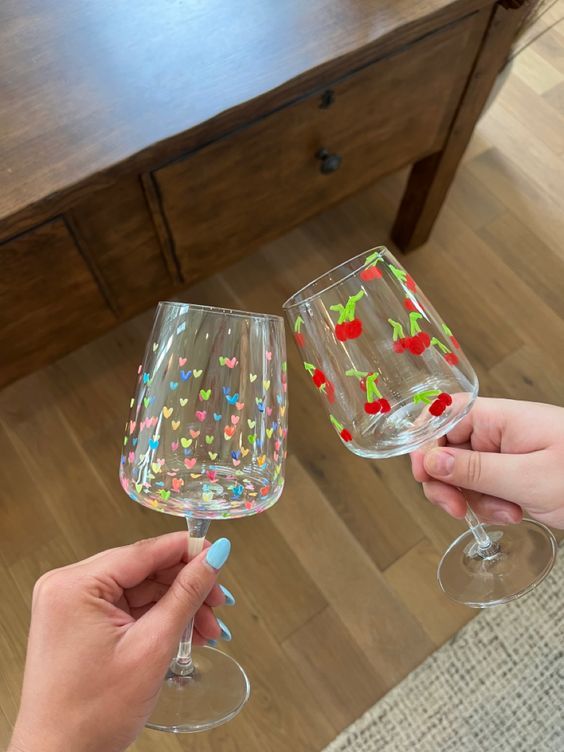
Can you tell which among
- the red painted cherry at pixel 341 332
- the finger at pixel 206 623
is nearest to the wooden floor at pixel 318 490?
the finger at pixel 206 623

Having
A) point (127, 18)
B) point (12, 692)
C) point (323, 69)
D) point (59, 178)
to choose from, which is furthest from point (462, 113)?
point (12, 692)

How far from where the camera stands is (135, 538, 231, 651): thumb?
0.59 meters

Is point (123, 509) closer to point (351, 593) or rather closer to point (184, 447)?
point (351, 593)

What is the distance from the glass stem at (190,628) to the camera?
0.71 metres

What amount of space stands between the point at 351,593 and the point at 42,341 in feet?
2.25

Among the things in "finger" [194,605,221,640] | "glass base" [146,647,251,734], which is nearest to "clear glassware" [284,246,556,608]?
"finger" [194,605,221,640]

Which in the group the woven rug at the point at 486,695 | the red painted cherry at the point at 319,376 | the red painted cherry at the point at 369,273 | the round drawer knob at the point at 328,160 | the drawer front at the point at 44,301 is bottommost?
the woven rug at the point at 486,695

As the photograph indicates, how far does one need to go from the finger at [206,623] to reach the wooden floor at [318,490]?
0.78 ft

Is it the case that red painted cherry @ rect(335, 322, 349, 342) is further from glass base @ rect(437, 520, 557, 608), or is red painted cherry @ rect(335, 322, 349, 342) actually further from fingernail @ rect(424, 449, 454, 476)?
glass base @ rect(437, 520, 557, 608)

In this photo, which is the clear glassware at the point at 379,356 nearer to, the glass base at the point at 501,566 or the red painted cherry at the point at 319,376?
the red painted cherry at the point at 319,376

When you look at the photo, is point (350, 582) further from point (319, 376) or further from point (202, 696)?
point (319, 376)

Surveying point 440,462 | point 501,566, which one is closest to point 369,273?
point 440,462

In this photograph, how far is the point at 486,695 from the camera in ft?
3.41

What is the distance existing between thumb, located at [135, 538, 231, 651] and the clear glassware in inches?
7.6
